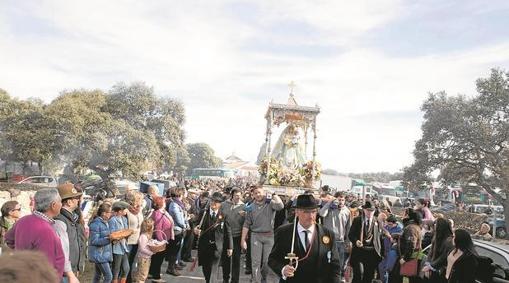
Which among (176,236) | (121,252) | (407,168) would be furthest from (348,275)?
(407,168)

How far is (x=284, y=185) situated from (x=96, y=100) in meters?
19.1

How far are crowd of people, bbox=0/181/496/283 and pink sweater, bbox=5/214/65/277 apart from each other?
0.01 m

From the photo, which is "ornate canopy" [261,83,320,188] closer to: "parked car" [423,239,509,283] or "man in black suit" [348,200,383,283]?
"man in black suit" [348,200,383,283]

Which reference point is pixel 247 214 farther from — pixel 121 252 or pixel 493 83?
pixel 493 83

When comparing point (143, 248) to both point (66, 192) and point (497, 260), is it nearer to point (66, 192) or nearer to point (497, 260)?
point (66, 192)

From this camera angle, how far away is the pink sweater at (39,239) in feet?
13.1

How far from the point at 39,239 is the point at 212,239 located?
202 inches

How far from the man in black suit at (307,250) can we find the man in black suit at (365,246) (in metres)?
4.39

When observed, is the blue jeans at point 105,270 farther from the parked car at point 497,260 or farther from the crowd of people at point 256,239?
the parked car at point 497,260

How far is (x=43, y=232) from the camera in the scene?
4023mm

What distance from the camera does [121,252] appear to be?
297 inches

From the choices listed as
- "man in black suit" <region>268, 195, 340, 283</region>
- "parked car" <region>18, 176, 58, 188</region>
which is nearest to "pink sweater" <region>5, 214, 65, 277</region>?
"man in black suit" <region>268, 195, 340, 283</region>

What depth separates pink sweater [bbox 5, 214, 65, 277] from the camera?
158 inches

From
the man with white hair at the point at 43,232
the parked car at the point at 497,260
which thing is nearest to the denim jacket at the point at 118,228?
the man with white hair at the point at 43,232
